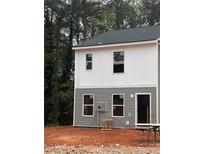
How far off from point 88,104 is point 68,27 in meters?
6.23

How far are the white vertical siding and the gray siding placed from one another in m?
0.20

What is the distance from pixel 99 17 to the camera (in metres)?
21.2

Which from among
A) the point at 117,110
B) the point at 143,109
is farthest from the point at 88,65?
the point at 143,109

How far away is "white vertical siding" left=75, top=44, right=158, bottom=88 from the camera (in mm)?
13859

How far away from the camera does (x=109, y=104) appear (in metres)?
14.8

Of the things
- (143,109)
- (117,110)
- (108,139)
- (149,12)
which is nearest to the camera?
(108,139)

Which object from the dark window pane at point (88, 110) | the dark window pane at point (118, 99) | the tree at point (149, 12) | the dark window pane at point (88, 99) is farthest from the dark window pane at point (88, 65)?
the tree at point (149, 12)

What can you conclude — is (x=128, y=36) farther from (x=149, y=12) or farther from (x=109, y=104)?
(x=149, y=12)

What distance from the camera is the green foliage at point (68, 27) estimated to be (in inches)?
708

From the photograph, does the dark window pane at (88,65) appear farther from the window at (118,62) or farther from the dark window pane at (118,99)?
the dark window pane at (118,99)

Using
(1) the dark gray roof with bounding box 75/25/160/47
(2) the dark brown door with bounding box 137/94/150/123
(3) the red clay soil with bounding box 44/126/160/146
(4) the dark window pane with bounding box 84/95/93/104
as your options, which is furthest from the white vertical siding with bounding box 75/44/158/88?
(3) the red clay soil with bounding box 44/126/160/146
